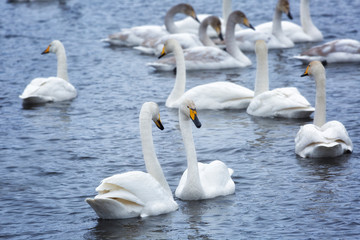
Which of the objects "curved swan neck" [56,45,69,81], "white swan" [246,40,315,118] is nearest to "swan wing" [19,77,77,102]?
"curved swan neck" [56,45,69,81]

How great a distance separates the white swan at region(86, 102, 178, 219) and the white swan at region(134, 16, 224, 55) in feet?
34.9

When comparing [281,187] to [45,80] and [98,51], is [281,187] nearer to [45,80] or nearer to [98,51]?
[45,80]

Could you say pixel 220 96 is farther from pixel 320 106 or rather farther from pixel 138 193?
pixel 138 193

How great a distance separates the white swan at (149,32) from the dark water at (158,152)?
34cm

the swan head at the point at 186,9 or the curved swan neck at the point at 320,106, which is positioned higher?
the swan head at the point at 186,9

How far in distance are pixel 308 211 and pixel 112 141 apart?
4355mm

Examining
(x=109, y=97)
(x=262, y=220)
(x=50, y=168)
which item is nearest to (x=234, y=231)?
(x=262, y=220)

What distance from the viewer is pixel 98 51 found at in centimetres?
2141

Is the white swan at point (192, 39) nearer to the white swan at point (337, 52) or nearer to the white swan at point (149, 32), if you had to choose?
the white swan at point (149, 32)

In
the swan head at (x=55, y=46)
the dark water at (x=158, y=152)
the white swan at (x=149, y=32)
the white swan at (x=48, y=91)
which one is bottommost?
the dark water at (x=158, y=152)

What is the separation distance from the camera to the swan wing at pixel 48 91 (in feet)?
50.6

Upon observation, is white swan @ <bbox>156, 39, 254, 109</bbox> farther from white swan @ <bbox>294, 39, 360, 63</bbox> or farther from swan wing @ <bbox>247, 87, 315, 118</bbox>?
white swan @ <bbox>294, 39, 360, 63</bbox>

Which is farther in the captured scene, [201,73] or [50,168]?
[201,73]

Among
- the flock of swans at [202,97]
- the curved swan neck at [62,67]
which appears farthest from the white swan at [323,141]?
the curved swan neck at [62,67]
